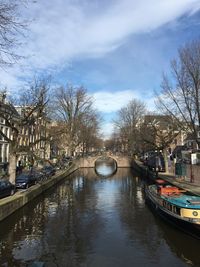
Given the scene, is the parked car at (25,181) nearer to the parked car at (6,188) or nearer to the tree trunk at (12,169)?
the tree trunk at (12,169)

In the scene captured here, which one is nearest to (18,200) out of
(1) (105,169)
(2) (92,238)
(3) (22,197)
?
(3) (22,197)

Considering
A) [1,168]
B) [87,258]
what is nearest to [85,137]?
[1,168]

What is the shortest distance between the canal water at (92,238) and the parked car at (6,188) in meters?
1.72

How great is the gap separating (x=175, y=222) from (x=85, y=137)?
195 ft

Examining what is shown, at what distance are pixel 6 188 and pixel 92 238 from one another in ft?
33.0

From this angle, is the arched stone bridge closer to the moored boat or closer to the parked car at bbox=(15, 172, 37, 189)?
the parked car at bbox=(15, 172, 37, 189)

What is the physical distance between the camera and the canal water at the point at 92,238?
15836 mm

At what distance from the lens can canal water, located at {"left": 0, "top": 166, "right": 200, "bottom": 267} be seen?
15836 mm

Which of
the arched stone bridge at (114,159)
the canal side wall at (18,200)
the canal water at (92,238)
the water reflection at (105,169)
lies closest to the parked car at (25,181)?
the canal side wall at (18,200)

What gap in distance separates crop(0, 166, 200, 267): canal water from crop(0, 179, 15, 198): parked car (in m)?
1.72

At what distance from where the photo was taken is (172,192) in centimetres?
2661

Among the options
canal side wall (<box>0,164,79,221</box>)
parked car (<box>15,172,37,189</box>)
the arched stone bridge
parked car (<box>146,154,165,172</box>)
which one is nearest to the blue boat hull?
canal side wall (<box>0,164,79,221</box>)

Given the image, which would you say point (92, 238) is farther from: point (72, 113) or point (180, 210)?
point (72, 113)

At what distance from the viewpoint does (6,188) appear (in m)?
26.7
